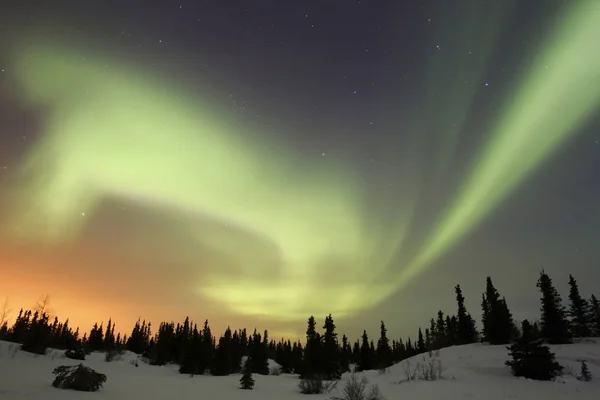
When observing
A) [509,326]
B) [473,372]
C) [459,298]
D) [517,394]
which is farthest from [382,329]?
[517,394]

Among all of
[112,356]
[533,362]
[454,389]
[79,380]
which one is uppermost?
[112,356]

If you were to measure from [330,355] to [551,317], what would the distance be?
3122 cm

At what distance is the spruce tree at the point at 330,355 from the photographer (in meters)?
39.0

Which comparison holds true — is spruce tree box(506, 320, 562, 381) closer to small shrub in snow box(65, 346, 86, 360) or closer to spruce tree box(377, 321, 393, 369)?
small shrub in snow box(65, 346, 86, 360)

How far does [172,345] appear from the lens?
67.1 metres

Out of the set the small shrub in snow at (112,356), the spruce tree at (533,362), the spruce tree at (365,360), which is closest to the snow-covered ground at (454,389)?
the spruce tree at (533,362)

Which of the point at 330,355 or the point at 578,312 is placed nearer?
the point at 330,355

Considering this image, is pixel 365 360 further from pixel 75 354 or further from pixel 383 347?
pixel 75 354

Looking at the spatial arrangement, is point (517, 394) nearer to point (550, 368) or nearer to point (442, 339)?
point (550, 368)

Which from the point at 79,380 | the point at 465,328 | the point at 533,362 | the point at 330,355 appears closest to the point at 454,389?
the point at 533,362

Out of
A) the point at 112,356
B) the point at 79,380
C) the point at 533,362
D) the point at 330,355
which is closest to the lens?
the point at 79,380

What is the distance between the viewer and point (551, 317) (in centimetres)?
4881

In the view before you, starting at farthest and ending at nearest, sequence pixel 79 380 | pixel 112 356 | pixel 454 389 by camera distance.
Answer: pixel 112 356 → pixel 454 389 → pixel 79 380

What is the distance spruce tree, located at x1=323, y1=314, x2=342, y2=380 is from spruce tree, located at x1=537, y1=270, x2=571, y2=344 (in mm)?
24660
